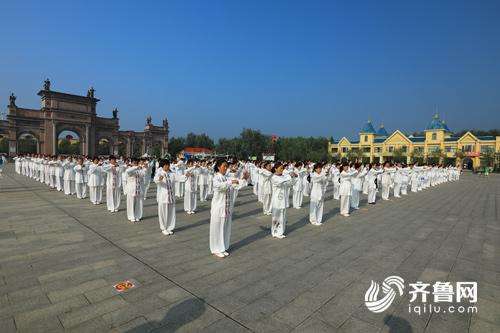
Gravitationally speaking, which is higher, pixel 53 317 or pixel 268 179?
pixel 268 179

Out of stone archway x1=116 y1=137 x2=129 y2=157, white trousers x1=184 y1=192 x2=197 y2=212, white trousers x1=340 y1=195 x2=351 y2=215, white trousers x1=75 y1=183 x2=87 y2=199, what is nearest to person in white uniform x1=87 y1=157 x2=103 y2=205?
white trousers x1=75 y1=183 x2=87 y2=199

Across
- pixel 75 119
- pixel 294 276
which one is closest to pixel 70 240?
pixel 294 276

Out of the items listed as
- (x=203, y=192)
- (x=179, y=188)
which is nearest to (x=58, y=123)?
(x=179, y=188)

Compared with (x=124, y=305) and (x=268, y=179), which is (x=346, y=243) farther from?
(x=124, y=305)

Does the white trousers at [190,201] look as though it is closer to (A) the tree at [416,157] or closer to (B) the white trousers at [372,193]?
(B) the white trousers at [372,193]

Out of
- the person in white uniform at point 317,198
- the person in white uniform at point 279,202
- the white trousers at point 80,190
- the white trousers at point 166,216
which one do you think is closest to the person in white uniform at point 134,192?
the white trousers at point 166,216

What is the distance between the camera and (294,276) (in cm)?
448

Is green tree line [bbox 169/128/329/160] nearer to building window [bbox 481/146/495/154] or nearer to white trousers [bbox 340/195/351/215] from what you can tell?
building window [bbox 481/146/495/154]

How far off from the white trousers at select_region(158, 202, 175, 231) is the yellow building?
189ft

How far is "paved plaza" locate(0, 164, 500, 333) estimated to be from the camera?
323 centimetres

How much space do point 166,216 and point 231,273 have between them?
2.89 m

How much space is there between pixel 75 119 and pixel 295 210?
41.1 metres

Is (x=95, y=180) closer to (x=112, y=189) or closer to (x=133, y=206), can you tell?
(x=112, y=189)

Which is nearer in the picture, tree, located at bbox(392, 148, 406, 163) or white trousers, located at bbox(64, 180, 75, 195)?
white trousers, located at bbox(64, 180, 75, 195)
